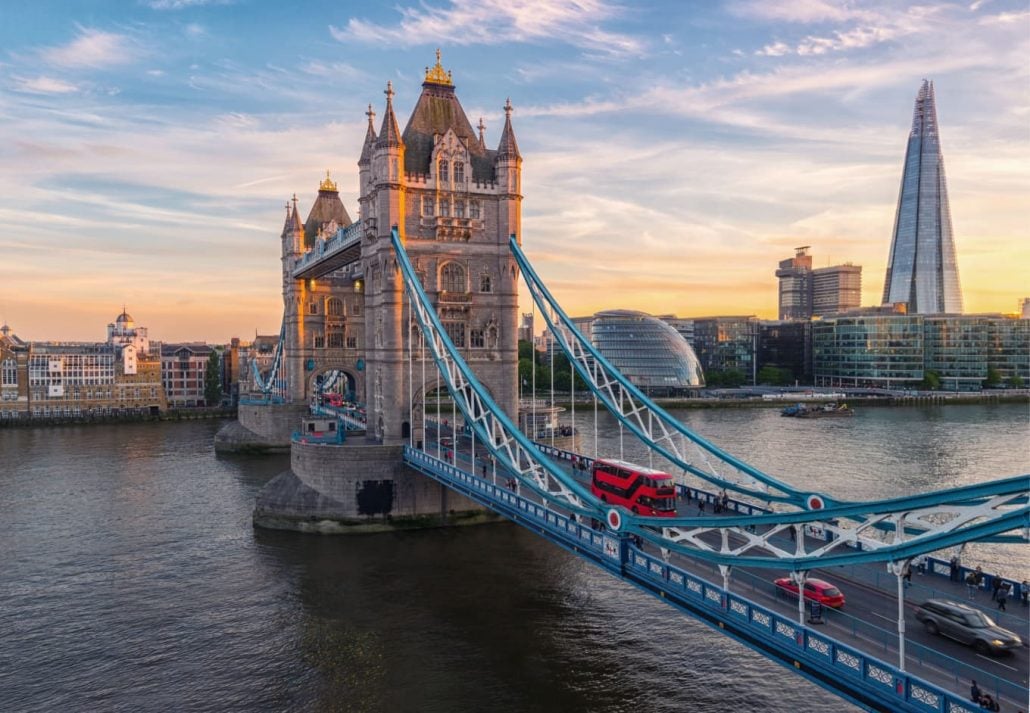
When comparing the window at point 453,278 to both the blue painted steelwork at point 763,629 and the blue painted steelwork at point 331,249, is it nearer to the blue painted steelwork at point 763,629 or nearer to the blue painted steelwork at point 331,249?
the blue painted steelwork at point 331,249

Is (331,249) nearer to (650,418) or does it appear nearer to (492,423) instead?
(492,423)

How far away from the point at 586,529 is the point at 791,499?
929 cm

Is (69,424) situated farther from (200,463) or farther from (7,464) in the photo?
(200,463)

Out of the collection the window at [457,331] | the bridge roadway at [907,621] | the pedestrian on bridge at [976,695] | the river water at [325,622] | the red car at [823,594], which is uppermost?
the window at [457,331]

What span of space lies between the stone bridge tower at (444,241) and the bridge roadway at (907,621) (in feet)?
87.9

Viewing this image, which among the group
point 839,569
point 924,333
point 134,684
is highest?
point 924,333

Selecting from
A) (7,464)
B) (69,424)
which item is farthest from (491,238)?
(69,424)

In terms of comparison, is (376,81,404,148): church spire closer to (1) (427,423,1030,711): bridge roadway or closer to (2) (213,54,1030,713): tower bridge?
(2) (213,54,1030,713): tower bridge

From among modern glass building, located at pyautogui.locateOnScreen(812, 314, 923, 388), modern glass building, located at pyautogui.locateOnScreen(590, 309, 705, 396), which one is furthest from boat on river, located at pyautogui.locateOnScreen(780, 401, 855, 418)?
modern glass building, located at pyautogui.locateOnScreen(812, 314, 923, 388)

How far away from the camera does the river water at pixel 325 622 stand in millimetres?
28891

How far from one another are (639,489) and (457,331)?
2325cm

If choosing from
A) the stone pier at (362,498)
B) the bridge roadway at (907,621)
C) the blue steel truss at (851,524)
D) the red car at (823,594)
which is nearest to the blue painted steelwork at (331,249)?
the stone pier at (362,498)

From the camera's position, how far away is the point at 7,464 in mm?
76500

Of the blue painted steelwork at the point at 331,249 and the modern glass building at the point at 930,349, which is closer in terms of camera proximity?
the blue painted steelwork at the point at 331,249
